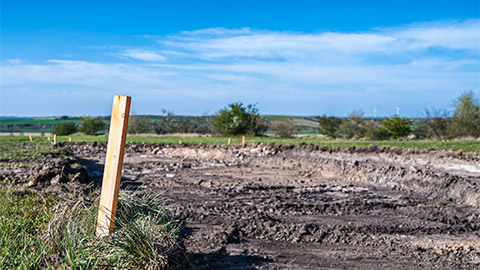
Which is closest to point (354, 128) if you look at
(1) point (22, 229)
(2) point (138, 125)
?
(2) point (138, 125)

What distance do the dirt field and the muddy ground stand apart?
2 centimetres

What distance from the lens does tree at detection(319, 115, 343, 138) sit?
1857 inches

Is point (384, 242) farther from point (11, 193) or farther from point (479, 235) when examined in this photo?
point (11, 193)

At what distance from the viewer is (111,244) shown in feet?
12.8

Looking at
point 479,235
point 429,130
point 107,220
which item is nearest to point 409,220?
point 479,235

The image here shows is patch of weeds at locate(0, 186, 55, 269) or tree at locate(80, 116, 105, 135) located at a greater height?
tree at locate(80, 116, 105, 135)

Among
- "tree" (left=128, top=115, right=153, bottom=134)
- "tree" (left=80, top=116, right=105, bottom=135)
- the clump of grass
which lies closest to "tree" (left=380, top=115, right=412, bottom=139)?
"tree" (left=128, top=115, right=153, bottom=134)

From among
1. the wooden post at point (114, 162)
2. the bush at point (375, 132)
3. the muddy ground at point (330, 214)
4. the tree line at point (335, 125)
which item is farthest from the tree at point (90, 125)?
the wooden post at point (114, 162)

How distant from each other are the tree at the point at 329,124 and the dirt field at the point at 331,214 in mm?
27536

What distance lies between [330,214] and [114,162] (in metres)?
6.70

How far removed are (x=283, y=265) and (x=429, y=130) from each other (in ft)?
123

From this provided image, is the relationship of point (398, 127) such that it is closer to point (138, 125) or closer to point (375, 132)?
point (375, 132)

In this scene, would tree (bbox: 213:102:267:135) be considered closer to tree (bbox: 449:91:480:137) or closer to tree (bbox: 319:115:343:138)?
tree (bbox: 319:115:343:138)

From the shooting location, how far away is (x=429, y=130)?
1548 inches
